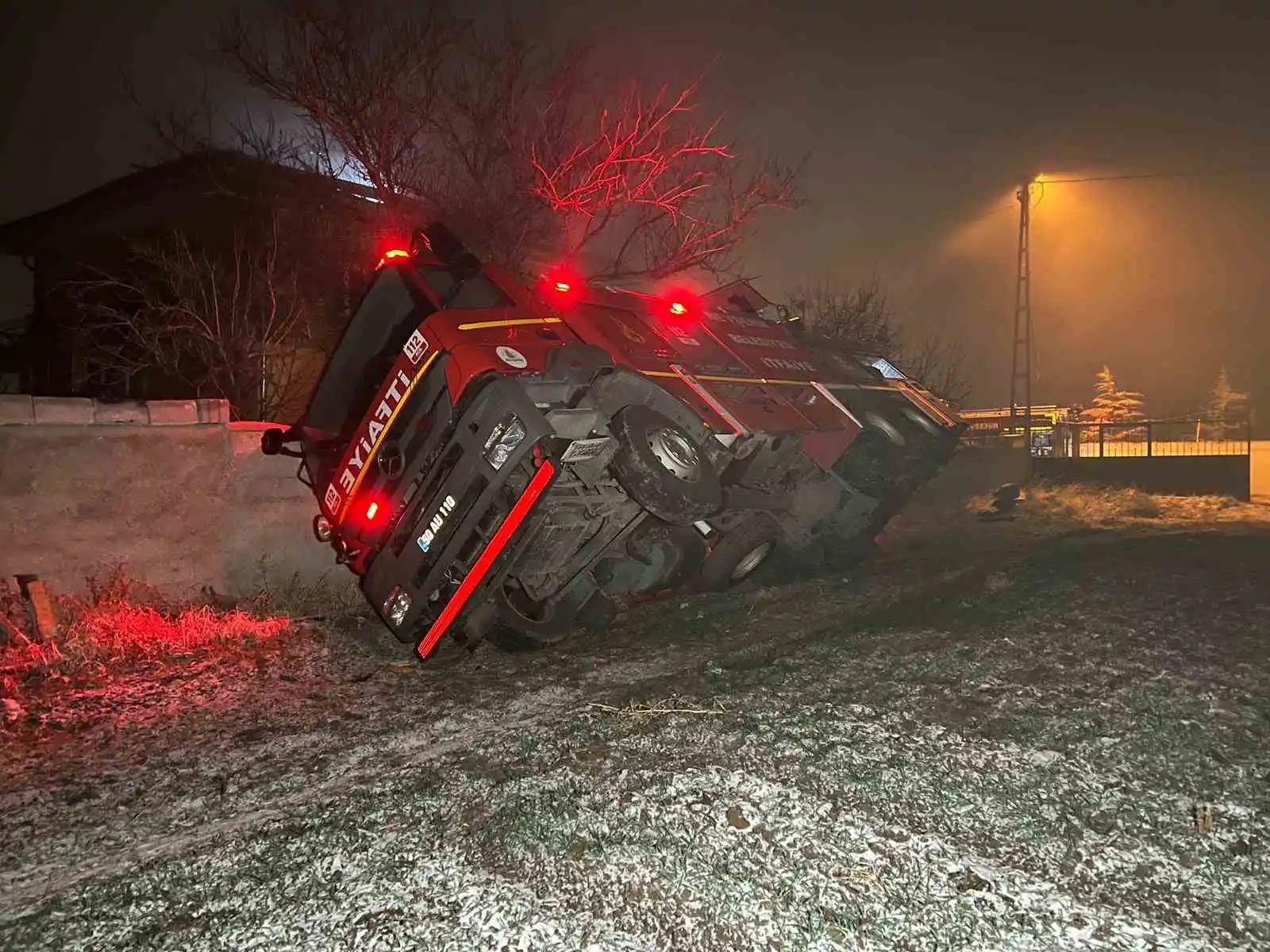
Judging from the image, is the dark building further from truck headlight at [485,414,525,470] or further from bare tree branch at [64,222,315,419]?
truck headlight at [485,414,525,470]

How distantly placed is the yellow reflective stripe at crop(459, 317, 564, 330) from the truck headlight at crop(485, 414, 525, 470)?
733 mm

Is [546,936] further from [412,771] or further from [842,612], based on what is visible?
[842,612]

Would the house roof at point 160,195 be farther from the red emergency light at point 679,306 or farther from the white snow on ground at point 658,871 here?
the white snow on ground at point 658,871

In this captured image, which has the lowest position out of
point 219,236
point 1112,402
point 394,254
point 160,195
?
point 1112,402

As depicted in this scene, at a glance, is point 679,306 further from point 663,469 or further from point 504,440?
point 504,440

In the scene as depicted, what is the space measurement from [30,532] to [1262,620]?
8.18m

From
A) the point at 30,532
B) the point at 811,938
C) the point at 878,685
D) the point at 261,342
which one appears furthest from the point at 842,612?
the point at 261,342

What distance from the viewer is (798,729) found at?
3643mm

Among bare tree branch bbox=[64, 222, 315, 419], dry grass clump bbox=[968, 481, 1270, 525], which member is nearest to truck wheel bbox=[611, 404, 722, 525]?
bare tree branch bbox=[64, 222, 315, 419]

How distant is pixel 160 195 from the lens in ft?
39.6

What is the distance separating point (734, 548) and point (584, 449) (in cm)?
222

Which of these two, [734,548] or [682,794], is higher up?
[734,548]

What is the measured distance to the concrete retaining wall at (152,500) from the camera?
577cm

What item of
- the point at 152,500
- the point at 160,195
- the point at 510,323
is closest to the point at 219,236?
the point at 160,195
